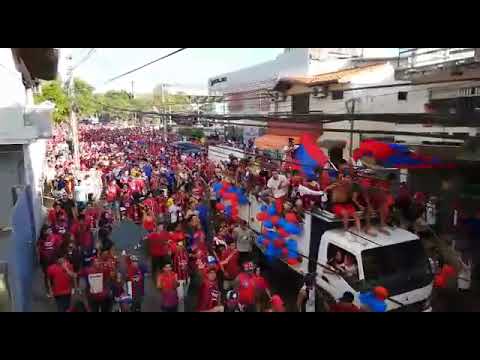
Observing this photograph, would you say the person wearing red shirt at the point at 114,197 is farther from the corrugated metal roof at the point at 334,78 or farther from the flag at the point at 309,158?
the flag at the point at 309,158

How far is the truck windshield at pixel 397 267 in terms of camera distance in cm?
382

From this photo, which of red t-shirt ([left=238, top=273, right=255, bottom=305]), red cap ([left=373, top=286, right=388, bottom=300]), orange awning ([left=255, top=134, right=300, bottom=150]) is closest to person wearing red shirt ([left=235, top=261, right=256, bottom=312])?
red t-shirt ([left=238, top=273, right=255, bottom=305])

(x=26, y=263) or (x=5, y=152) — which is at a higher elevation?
(x=5, y=152)

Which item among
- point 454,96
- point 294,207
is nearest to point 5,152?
point 294,207

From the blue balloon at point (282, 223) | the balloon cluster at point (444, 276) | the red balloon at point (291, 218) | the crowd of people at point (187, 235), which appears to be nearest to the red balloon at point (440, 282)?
the balloon cluster at point (444, 276)

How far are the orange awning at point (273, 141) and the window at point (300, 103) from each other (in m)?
0.42

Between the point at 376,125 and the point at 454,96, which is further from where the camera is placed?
the point at 376,125

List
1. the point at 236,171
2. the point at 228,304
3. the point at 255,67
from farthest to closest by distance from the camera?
1. the point at 255,67
2. the point at 236,171
3. the point at 228,304

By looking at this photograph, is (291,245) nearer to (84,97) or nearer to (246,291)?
(246,291)

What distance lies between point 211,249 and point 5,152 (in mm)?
3843

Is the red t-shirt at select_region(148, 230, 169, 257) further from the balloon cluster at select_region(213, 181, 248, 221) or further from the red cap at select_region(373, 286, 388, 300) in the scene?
the red cap at select_region(373, 286, 388, 300)

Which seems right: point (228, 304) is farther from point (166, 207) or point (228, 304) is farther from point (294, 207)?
point (166, 207)
